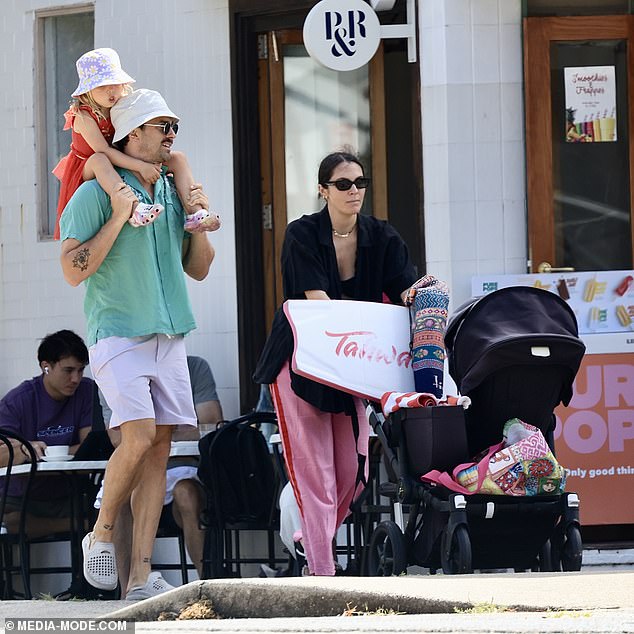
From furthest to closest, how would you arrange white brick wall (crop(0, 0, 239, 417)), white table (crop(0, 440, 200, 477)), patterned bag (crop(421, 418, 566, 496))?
white brick wall (crop(0, 0, 239, 417))
white table (crop(0, 440, 200, 477))
patterned bag (crop(421, 418, 566, 496))

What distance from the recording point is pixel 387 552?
593 centimetres

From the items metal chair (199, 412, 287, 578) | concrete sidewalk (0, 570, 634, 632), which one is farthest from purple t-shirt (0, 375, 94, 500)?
concrete sidewalk (0, 570, 634, 632)

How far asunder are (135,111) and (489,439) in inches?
75.1

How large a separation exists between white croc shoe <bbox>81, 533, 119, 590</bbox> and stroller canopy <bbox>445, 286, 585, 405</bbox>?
1.51 metres

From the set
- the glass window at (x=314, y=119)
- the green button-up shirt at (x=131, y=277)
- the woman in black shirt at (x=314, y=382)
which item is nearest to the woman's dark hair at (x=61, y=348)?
the glass window at (x=314, y=119)

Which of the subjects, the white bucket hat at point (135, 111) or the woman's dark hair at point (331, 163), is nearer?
the white bucket hat at point (135, 111)

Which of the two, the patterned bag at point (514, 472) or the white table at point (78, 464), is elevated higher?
the patterned bag at point (514, 472)

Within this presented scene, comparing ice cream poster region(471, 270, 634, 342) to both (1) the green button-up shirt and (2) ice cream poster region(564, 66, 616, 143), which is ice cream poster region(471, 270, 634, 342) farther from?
(1) the green button-up shirt

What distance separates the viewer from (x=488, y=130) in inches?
313

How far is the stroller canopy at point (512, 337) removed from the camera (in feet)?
18.6

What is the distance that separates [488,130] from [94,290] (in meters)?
2.91

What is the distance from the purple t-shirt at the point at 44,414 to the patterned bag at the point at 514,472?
121 inches

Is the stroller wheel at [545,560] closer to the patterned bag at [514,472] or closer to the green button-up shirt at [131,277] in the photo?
the patterned bag at [514,472]

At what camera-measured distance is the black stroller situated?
5582mm
